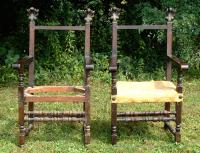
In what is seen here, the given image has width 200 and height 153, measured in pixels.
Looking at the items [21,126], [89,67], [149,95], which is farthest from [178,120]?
[21,126]

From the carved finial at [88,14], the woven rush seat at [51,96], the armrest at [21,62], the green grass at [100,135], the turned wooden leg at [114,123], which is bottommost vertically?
the green grass at [100,135]

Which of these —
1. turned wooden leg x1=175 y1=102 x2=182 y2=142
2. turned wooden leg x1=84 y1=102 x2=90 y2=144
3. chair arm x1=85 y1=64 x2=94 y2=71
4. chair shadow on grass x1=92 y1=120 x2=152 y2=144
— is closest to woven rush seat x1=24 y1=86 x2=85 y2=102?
turned wooden leg x1=84 y1=102 x2=90 y2=144

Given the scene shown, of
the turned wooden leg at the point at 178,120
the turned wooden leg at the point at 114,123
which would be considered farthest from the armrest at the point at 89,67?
the turned wooden leg at the point at 178,120

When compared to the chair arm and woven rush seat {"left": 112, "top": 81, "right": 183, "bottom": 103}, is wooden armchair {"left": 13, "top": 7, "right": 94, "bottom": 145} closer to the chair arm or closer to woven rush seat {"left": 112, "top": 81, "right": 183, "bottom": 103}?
the chair arm

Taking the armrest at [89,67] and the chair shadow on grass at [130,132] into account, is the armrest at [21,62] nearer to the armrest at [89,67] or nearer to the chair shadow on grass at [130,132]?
the armrest at [89,67]

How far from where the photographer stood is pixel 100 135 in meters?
5.22

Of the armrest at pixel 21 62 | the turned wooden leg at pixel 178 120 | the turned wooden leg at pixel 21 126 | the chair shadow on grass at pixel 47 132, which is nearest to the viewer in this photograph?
the armrest at pixel 21 62

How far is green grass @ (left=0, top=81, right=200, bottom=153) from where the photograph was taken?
4.82 meters

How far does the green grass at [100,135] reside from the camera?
4816mm

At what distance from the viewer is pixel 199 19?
7820 mm

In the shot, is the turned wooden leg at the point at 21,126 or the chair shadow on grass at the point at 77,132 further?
the chair shadow on grass at the point at 77,132

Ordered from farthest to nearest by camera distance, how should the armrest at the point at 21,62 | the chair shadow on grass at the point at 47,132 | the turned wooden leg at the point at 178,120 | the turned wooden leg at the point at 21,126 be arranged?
the chair shadow on grass at the point at 47,132 < the turned wooden leg at the point at 178,120 < the turned wooden leg at the point at 21,126 < the armrest at the point at 21,62

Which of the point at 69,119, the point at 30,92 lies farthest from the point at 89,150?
the point at 30,92

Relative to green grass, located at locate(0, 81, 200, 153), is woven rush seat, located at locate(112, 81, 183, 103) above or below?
above
